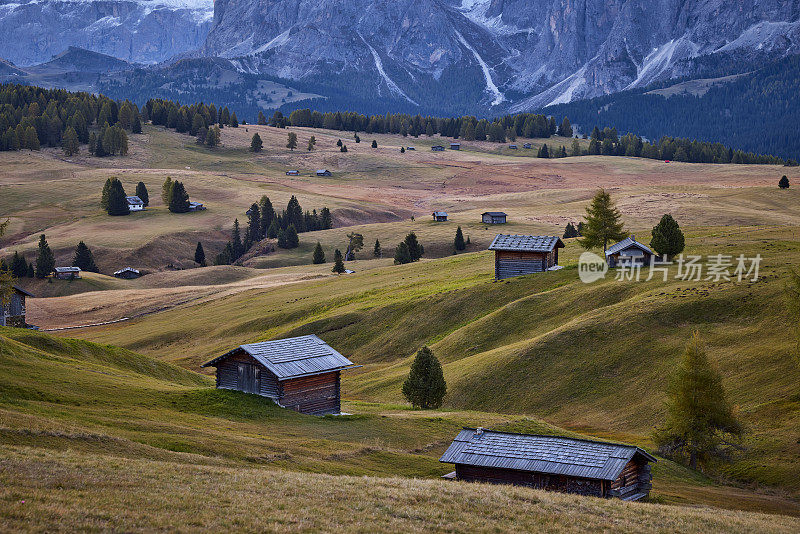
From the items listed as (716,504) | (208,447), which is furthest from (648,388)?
(208,447)

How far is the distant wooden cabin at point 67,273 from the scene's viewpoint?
132 meters

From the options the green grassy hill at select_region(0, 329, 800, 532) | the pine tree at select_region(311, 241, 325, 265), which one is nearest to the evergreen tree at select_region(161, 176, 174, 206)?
the pine tree at select_region(311, 241, 325, 265)

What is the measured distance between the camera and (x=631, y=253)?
80000 millimetres

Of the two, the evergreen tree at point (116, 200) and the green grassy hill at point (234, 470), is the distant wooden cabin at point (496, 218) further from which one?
the green grassy hill at point (234, 470)

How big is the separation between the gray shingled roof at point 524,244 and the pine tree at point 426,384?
1160 inches

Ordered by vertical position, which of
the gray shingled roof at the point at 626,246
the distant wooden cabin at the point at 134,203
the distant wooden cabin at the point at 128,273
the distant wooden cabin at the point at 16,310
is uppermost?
the gray shingled roof at the point at 626,246

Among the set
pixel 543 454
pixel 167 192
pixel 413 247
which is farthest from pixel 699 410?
pixel 167 192

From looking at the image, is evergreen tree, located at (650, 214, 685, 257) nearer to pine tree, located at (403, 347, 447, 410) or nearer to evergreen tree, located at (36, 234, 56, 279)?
pine tree, located at (403, 347, 447, 410)

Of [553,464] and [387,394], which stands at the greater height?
[553,464]

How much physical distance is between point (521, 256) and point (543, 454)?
49.5m

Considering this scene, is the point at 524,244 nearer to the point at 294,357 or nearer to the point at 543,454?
the point at 294,357

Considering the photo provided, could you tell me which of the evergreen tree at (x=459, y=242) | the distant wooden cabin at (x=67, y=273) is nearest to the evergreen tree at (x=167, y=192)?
the distant wooden cabin at (x=67, y=273)

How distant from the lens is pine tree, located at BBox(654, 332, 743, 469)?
4700cm

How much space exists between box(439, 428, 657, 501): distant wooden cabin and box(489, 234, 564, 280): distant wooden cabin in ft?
155
